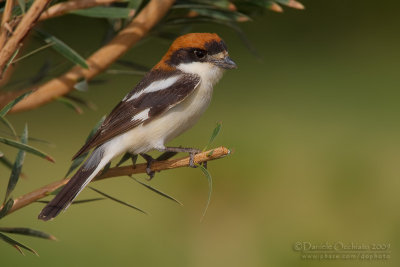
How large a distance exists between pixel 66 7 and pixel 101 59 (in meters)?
0.14

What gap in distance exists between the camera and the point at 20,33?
0.95 metres

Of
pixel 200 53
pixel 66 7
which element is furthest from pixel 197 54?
pixel 66 7

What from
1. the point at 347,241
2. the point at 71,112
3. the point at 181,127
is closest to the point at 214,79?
the point at 181,127

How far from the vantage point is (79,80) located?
49.6 inches

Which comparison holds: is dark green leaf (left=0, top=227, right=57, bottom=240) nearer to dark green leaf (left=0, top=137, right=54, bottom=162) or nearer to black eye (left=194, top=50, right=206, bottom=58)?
dark green leaf (left=0, top=137, right=54, bottom=162)

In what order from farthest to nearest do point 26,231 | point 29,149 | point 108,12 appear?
point 108,12 → point 26,231 → point 29,149

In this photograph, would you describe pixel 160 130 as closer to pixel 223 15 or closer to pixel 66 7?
pixel 223 15

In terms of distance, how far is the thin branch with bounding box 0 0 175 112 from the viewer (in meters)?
1.25

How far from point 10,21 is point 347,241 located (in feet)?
4.93

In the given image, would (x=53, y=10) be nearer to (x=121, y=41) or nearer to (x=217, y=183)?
(x=121, y=41)

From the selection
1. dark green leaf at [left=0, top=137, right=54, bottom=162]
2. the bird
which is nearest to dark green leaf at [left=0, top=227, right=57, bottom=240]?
dark green leaf at [left=0, top=137, right=54, bottom=162]

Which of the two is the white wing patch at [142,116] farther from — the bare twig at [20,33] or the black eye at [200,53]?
the bare twig at [20,33]

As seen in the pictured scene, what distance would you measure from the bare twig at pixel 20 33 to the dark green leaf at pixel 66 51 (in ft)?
0.50

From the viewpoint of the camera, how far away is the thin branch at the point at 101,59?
4.09 feet
